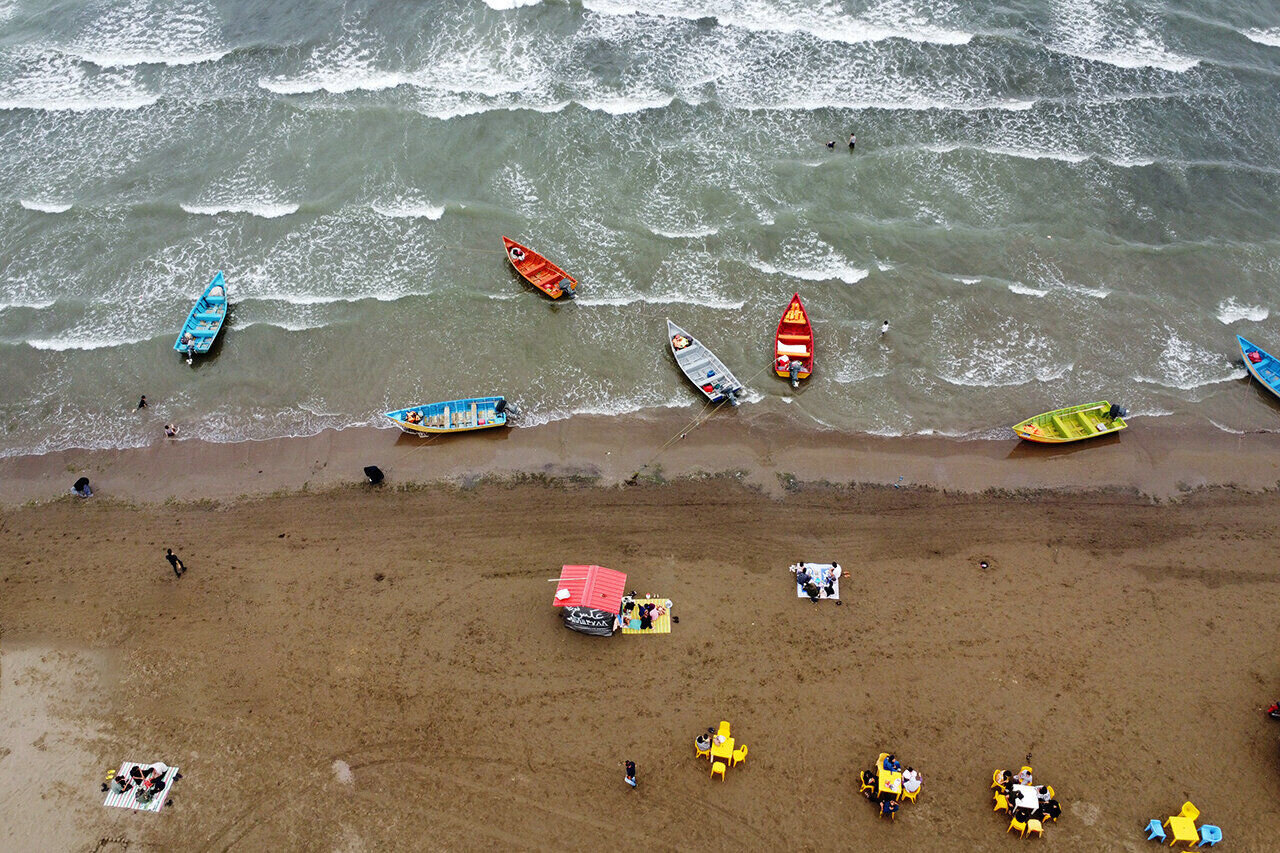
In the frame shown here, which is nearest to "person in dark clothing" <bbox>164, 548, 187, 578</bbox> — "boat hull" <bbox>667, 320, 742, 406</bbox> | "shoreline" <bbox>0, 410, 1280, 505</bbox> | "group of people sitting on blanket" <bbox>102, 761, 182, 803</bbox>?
"shoreline" <bbox>0, 410, 1280, 505</bbox>

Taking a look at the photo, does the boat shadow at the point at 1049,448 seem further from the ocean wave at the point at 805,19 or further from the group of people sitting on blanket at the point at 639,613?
the ocean wave at the point at 805,19

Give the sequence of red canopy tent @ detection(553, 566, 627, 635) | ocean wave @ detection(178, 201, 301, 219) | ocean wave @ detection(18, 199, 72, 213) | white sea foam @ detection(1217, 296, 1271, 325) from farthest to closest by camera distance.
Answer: ocean wave @ detection(18, 199, 72, 213)
ocean wave @ detection(178, 201, 301, 219)
white sea foam @ detection(1217, 296, 1271, 325)
red canopy tent @ detection(553, 566, 627, 635)

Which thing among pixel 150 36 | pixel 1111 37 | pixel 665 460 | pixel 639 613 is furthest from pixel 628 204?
pixel 150 36

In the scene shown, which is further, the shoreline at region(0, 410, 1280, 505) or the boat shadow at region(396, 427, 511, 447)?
the boat shadow at region(396, 427, 511, 447)

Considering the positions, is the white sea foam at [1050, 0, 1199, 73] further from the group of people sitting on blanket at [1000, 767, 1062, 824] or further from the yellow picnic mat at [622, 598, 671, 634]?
the yellow picnic mat at [622, 598, 671, 634]

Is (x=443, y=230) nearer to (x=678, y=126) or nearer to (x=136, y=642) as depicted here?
(x=678, y=126)

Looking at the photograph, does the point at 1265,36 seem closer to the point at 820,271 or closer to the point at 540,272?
the point at 820,271

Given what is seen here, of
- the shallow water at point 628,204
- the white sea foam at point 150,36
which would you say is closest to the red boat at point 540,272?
the shallow water at point 628,204
